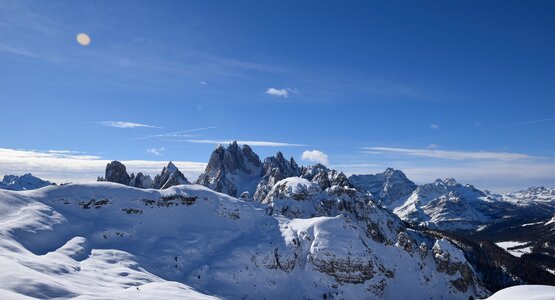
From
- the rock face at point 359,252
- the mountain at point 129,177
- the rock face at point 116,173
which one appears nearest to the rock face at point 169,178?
the mountain at point 129,177

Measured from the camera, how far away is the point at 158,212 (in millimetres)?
77750

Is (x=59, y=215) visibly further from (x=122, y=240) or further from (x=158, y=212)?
(x=158, y=212)

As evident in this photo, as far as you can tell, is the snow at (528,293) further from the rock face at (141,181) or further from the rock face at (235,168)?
the rock face at (235,168)

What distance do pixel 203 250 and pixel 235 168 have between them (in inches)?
4459

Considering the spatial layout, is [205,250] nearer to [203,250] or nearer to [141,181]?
[203,250]

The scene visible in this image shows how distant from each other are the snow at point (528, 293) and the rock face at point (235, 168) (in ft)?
414

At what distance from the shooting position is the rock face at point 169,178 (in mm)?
135900

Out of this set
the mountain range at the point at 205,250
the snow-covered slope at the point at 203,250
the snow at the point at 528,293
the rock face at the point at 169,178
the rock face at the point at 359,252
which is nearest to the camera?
the snow at the point at 528,293

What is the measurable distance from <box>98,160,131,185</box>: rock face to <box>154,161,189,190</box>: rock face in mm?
10466

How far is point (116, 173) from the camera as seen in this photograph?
142m

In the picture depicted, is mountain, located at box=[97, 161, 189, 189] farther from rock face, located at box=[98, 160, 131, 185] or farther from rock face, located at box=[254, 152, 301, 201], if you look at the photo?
rock face, located at box=[254, 152, 301, 201]

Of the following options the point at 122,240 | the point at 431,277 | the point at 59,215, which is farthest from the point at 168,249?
the point at 431,277

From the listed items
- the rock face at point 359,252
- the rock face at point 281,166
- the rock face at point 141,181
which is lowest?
the rock face at point 359,252

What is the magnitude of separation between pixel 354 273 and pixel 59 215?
49606 millimetres
